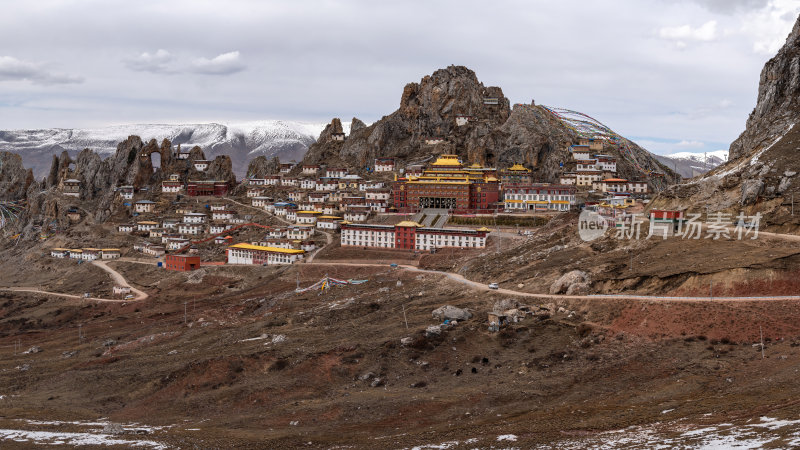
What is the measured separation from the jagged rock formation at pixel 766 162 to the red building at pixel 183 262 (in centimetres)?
8979

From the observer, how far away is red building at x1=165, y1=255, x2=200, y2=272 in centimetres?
13562

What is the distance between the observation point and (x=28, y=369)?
7931 cm

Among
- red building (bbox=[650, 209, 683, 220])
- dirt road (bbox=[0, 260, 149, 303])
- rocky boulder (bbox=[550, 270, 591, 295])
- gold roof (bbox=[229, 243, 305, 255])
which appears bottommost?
→ dirt road (bbox=[0, 260, 149, 303])

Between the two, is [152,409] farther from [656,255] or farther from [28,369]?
[656,255]

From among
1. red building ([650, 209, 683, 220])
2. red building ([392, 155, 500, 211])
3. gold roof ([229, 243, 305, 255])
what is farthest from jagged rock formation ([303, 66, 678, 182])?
red building ([650, 209, 683, 220])

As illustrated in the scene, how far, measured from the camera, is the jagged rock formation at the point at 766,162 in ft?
281

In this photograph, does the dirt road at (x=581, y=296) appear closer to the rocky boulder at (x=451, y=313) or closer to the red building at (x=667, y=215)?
the rocky boulder at (x=451, y=313)

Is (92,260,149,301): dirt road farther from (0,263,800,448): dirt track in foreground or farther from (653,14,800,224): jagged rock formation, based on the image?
(653,14,800,224): jagged rock formation

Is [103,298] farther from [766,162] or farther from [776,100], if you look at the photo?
[776,100]

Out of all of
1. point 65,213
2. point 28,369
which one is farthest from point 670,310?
point 65,213

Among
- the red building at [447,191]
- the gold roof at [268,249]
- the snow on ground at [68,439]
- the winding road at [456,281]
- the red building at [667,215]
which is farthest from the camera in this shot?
the red building at [447,191]

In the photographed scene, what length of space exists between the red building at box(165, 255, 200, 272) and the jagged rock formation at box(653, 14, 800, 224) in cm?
8979

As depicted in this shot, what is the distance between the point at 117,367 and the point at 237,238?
255 feet

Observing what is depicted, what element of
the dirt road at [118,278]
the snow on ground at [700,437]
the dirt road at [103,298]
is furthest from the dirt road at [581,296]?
the dirt road at [103,298]
